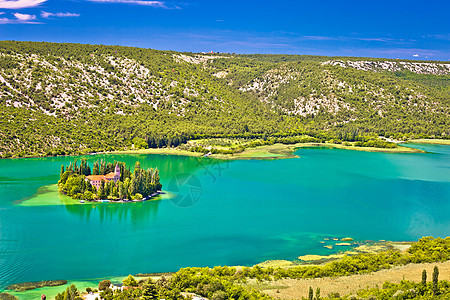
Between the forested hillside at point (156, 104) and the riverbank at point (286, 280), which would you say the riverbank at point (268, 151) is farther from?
the riverbank at point (286, 280)

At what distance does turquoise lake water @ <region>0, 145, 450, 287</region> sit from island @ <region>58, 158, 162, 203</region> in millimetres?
2217

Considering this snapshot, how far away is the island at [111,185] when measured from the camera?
68.4 metres

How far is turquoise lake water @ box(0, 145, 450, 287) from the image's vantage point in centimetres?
4686

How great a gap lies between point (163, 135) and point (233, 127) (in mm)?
29538

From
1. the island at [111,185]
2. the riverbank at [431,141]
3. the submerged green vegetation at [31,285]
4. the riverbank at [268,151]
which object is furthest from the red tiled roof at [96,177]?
the riverbank at [431,141]

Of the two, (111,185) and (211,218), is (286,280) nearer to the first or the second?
(211,218)

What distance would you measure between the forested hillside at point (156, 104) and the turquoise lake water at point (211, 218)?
94.4 ft

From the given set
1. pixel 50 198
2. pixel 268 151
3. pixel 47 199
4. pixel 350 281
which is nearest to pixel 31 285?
pixel 350 281

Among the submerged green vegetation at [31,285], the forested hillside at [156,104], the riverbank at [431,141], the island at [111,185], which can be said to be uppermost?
the forested hillside at [156,104]

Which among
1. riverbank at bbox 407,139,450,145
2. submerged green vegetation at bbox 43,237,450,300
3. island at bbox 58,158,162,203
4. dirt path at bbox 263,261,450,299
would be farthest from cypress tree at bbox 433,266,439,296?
riverbank at bbox 407,139,450,145

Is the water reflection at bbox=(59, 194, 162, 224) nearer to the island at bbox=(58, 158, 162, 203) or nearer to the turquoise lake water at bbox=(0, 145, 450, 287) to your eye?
the turquoise lake water at bbox=(0, 145, 450, 287)

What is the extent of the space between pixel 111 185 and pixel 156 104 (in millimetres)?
95158

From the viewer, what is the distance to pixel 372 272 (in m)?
42.5

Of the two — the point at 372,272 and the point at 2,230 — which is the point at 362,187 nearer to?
the point at 372,272
